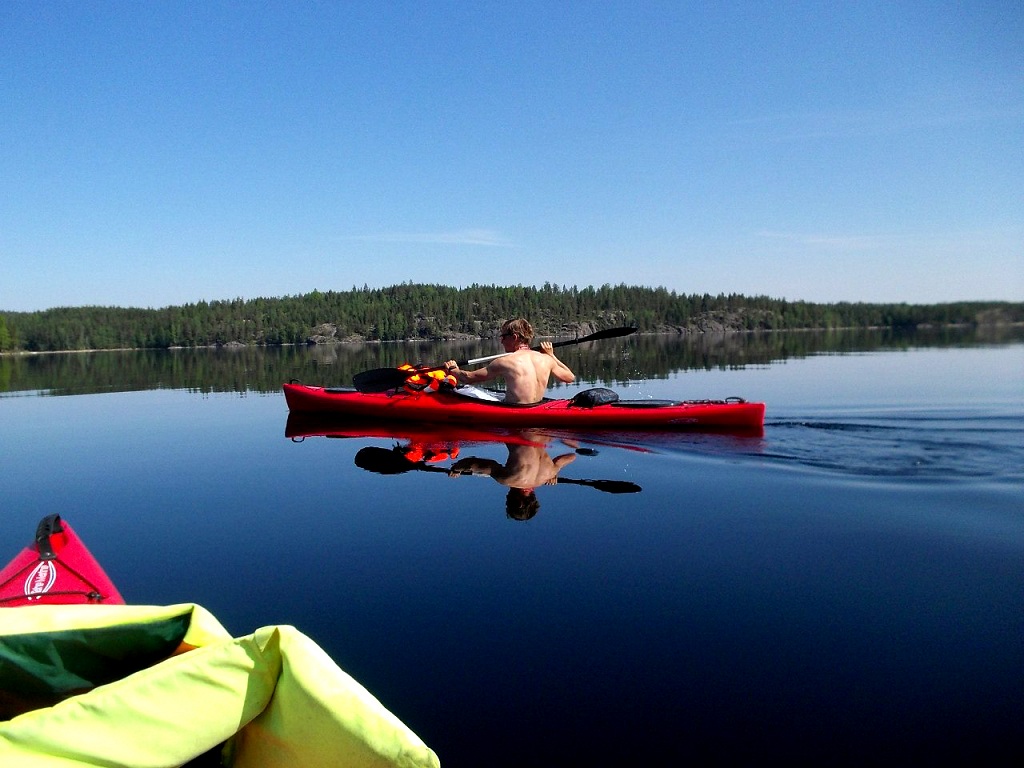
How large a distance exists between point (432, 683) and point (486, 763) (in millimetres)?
696

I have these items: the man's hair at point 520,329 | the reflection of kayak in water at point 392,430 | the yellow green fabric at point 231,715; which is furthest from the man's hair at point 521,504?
the yellow green fabric at point 231,715

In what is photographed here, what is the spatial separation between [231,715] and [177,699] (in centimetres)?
15

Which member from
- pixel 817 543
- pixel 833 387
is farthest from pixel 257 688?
pixel 833 387

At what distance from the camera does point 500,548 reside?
565cm

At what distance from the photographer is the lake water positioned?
3150 millimetres

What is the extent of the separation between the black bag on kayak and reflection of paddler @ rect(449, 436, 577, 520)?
4.40ft

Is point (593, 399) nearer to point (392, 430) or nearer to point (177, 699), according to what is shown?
point (392, 430)

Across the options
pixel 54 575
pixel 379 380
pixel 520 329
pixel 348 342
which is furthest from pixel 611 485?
pixel 348 342

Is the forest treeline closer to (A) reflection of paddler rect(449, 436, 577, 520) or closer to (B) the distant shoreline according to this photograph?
(B) the distant shoreline

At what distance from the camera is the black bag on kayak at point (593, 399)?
1141 cm

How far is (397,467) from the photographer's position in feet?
30.7

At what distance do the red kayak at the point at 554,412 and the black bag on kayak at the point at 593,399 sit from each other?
3 cm

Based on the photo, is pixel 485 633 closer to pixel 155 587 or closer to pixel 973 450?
pixel 155 587

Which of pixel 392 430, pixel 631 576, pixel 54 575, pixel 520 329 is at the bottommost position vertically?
pixel 631 576
